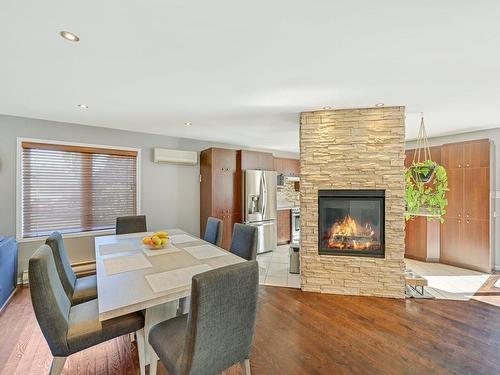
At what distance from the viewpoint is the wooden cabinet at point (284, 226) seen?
5582 millimetres

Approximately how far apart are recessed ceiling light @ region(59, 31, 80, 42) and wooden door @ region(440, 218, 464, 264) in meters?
5.65

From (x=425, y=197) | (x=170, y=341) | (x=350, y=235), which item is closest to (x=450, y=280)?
(x=425, y=197)

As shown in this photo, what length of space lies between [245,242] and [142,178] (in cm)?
271

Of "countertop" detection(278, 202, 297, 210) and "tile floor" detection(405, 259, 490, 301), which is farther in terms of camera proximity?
"countertop" detection(278, 202, 297, 210)

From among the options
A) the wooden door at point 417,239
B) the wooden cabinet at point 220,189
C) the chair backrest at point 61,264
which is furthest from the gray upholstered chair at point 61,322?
the wooden door at point 417,239

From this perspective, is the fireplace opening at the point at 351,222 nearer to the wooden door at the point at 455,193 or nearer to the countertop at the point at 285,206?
the wooden door at the point at 455,193

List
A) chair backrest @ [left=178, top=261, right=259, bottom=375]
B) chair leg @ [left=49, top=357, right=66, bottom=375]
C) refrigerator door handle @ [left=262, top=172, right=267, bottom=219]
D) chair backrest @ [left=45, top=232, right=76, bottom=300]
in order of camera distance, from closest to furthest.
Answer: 1. chair backrest @ [left=178, top=261, right=259, bottom=375]
2. chair leg @ [left=49, top=357, right=66, bottom=375]
3. chair backrest @ [left=45, top=232, right=76, bottom=300]
4. refrigerator door handle @ [left=262, top=172, right=267, bottom=219]

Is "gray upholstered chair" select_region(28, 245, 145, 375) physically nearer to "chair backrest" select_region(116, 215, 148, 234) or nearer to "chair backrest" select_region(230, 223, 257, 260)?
"chair backrest" select_region(230, 223, 257, 260)

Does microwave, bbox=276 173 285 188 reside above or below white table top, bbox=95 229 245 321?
above

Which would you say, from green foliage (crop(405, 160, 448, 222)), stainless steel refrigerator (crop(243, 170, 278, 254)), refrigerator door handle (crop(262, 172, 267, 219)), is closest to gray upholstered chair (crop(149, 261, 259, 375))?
green foliage (crop(405, 160, 448, 222))

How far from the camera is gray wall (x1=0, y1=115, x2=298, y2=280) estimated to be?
321cm

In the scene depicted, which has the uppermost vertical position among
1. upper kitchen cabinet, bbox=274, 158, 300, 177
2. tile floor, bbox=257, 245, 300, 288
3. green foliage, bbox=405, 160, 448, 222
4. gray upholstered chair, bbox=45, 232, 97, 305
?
upper kitchen cabinet, bbox=274, 158, 300, 177

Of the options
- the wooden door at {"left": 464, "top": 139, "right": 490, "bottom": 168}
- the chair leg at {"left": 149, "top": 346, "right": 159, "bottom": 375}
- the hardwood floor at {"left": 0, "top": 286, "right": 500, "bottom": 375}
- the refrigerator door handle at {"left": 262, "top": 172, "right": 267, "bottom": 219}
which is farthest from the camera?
the refrigerator door handle at {"left": 262, "top": 172, "right": 267, "bottom": 219}

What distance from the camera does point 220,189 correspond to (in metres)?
4.45
